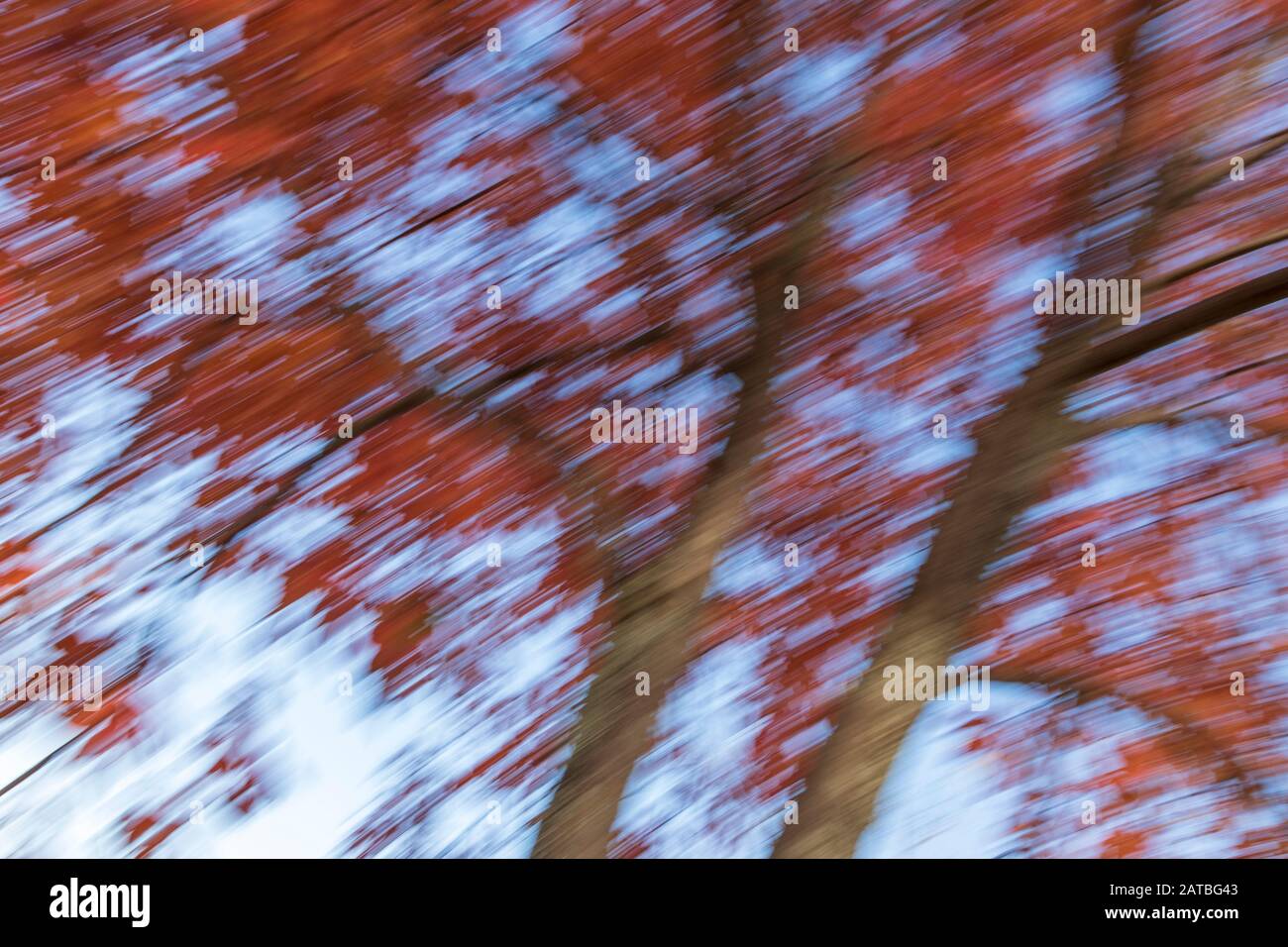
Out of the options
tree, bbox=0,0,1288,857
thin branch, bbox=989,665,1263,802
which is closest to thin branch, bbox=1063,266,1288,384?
tree, bbox=0,0,1288,857

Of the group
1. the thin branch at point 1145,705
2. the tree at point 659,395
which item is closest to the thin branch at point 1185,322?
the tree at point 659,395

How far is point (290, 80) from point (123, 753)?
155 cm

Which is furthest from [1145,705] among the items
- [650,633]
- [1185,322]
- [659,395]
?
[659,395]

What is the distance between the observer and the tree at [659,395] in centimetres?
186

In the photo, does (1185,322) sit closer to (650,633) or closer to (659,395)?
(659,395)

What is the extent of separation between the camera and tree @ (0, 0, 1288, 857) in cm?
186

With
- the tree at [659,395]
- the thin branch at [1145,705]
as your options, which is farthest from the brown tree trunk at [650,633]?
the thin branch at [1145,705]

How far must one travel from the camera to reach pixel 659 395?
1.90 m

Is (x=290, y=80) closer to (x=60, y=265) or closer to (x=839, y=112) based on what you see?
(x=60, y=265)

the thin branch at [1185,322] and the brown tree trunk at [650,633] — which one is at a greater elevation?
the thin branch at [1185,322]

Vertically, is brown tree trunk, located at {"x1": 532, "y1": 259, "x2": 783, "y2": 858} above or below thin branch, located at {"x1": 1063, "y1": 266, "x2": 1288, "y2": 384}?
below

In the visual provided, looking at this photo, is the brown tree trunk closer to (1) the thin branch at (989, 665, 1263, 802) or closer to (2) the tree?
(2) the tree

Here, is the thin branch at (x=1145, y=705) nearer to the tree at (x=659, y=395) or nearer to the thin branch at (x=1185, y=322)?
the tree at (x=659, y=395)
